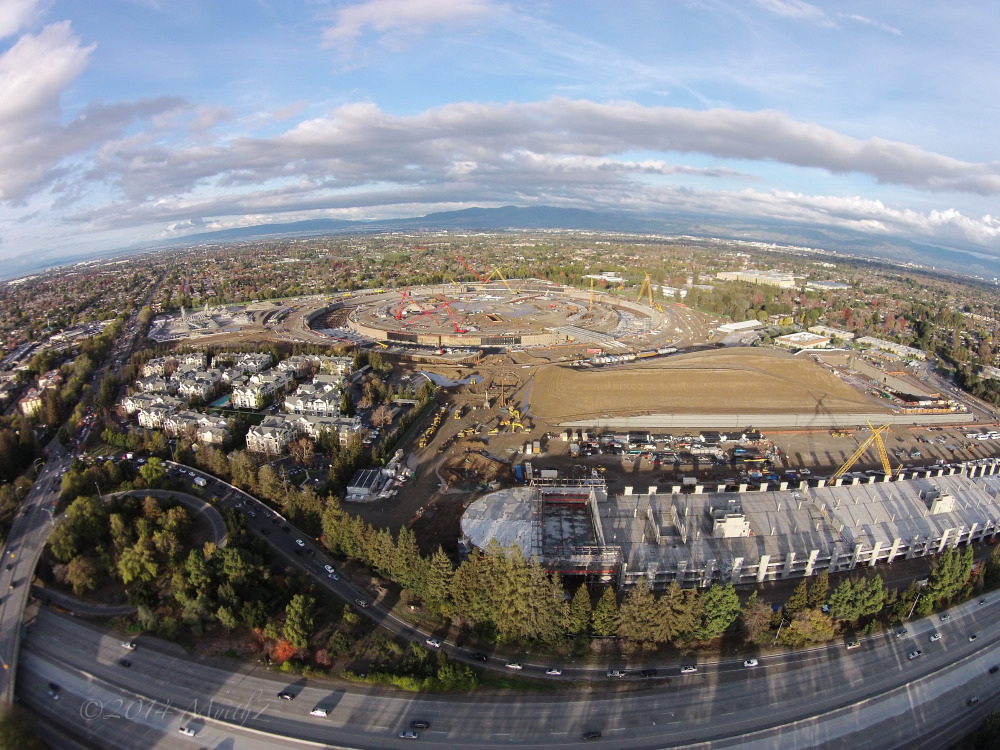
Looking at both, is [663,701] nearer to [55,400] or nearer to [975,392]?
[55,400]

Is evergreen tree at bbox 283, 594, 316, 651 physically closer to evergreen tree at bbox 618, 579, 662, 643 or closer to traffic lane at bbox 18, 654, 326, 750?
traffic lane at bbox 18, 654, 326, 750

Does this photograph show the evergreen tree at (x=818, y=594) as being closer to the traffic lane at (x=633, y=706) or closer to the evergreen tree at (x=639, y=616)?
the traffic lane at (x=633, y=706)

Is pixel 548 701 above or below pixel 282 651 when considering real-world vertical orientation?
below

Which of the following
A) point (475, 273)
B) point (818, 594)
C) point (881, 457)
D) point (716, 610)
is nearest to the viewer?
point (716, 610)

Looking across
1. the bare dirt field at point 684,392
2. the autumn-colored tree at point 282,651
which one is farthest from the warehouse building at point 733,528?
the bare dirt field at point 684,392

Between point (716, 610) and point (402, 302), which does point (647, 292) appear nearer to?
point (402, 302)

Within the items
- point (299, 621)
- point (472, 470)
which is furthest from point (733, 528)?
point (299, 621)

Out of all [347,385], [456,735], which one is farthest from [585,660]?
[347,385]
